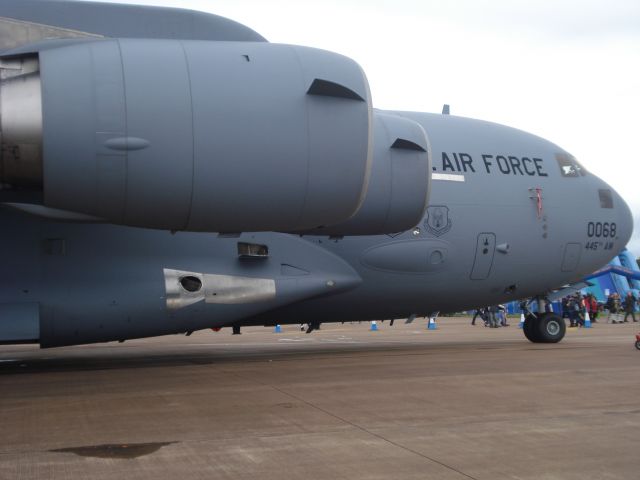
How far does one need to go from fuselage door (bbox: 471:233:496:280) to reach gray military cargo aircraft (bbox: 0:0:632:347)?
3 cm

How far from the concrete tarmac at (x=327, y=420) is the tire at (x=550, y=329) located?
3582 mm

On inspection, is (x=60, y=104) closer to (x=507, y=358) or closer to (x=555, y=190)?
(x=507, y=358)

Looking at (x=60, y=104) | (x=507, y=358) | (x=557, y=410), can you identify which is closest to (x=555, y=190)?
(x=507, y=358)

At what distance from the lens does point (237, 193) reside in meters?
7.03

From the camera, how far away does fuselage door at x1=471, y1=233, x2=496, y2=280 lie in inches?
518

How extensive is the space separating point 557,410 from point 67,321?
631 cm

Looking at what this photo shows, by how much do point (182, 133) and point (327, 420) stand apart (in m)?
2.91

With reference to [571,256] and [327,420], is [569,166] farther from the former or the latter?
[327,420]

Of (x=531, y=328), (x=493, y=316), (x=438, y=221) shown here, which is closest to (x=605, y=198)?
(x=531, y=328)

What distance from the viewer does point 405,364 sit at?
1051 cm

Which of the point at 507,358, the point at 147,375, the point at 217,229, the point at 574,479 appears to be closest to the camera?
the point at 574,479

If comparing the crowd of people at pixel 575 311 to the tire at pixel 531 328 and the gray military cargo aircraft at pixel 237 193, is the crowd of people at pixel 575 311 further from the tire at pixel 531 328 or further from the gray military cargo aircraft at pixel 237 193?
the gray military cargo aircraft at pixel 237 193

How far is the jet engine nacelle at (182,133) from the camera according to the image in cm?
670

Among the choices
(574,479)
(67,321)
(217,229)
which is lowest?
(574,479)
